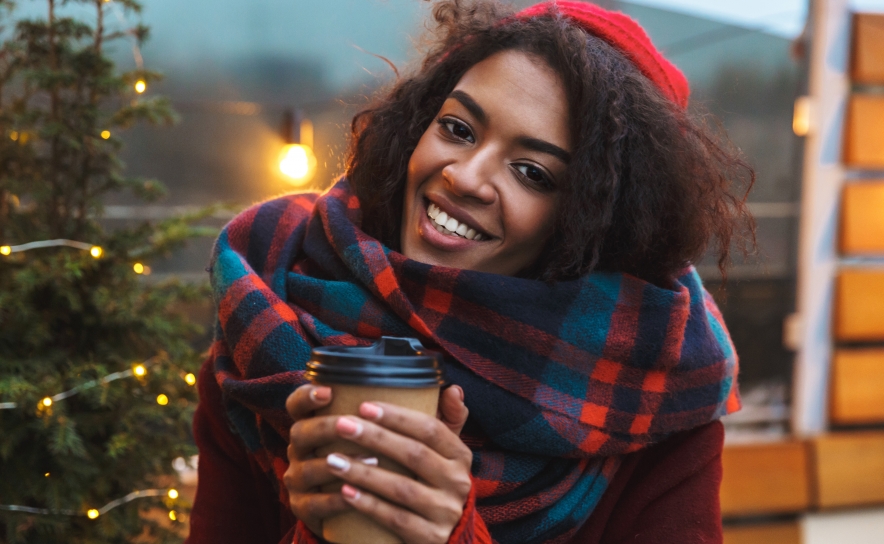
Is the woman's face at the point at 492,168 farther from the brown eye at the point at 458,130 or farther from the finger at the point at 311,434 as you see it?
the finger at the point at 311,434

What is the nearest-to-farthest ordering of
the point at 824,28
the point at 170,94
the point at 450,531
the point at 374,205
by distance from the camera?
the point at 450,531 < the point at 374,205 < the point at 170,94 < the point at 824,28

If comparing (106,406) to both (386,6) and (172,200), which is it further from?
(386,6)

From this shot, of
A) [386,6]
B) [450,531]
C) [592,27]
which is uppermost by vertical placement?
[386,6]

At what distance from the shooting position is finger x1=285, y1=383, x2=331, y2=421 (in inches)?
27.1

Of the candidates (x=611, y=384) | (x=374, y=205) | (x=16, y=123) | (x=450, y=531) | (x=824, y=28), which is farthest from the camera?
(x=824, y=28)

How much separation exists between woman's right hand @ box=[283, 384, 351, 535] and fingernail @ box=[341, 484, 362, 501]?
1 cm

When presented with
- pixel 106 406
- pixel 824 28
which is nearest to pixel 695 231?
pixel 106 406

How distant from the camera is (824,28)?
3021 millimetres

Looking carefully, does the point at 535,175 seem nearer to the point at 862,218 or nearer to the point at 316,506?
the point at 316,506

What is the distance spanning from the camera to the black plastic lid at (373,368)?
67 centimetres

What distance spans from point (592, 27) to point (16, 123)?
1.19m

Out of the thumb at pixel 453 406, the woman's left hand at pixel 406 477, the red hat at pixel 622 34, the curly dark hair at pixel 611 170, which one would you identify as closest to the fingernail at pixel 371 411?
the woman's left hand at pixel 406 477

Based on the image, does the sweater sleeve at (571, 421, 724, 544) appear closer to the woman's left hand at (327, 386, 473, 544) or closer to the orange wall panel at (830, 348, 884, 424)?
the woman's left hand at (327, 386, 473, 544)

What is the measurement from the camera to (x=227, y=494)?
1.17m
